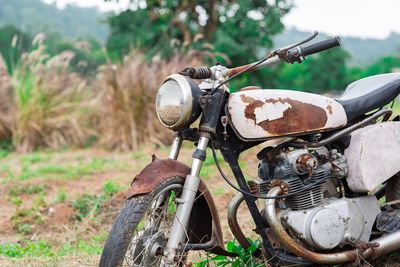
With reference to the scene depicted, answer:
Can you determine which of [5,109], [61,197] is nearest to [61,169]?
[61,197]

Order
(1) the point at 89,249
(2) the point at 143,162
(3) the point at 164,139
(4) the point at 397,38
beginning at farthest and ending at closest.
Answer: (4) the point at 397,38
(3) the point at 164,139
(2) the point at 143,162
(1) the point at 89,249

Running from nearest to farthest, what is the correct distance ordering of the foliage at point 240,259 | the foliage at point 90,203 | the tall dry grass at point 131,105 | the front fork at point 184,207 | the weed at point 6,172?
the front fork at point 184,207, the foliage at point 240,259, the foliage at point 90,203, the weed at point 6,172, the tall dry grass at point 131,105

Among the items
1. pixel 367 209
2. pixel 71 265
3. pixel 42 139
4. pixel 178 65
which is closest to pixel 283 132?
pixel 367 209

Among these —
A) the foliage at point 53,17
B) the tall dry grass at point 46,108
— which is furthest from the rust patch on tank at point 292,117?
the foliage at point 53,17

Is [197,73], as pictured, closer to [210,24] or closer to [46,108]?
[46,108]

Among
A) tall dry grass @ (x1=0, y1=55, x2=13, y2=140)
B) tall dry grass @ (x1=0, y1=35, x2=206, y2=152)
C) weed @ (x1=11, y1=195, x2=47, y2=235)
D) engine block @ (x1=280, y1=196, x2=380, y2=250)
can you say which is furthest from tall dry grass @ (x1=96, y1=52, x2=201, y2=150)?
engine block @ (x1=280, y1=196, x2=380, y2=250)

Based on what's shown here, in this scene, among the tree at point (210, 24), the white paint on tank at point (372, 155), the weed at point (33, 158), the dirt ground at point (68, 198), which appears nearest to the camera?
the white paint on tank at point (372, 155)

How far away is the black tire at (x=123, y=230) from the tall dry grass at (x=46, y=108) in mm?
7468

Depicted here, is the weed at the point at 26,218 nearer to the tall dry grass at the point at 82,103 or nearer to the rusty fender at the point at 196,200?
the rusty fender at the point at 196,200

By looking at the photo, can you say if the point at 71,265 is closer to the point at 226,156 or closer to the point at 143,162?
the point at 226,156

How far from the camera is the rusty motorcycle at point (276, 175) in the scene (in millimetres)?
2828

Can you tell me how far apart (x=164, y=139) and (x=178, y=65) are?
4.38 ft

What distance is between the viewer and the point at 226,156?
118 inches

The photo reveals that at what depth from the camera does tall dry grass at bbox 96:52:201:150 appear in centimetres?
919
